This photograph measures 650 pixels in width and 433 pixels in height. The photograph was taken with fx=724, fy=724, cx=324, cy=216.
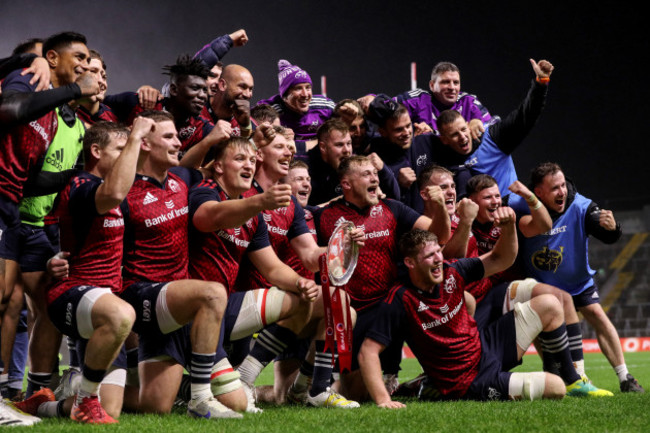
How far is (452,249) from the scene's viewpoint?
17.9 ft

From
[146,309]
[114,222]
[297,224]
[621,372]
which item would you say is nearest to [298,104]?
[297,224]

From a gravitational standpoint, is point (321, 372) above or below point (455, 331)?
below

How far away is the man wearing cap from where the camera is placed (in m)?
6.81

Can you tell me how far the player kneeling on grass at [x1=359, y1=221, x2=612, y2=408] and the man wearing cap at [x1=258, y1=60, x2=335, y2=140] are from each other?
2329 mm

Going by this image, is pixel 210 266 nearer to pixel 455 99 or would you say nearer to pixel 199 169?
pixel 199 169

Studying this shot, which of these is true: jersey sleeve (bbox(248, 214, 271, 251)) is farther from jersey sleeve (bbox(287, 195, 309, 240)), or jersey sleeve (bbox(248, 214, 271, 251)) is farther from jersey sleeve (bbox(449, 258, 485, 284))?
jersey sleeve (bbox(449, 258, 485, 284))

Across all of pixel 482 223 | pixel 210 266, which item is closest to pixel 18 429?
pixel 210 266

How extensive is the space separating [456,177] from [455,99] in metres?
1.27

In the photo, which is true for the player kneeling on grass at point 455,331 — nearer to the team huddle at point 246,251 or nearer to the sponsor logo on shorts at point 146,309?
the team huddle at point 246,251

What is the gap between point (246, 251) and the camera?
493cm

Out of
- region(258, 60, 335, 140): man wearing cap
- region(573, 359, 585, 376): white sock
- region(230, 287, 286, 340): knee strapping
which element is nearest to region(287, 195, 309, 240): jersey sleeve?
region(230, 287, 286, 340): knee strapping

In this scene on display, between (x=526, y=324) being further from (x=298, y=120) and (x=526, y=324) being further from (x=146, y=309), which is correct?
(x=298, y=120)

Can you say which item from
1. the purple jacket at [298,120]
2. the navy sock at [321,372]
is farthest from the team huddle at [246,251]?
the purple jacket at [298,120]

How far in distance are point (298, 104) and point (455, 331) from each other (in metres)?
2.87
